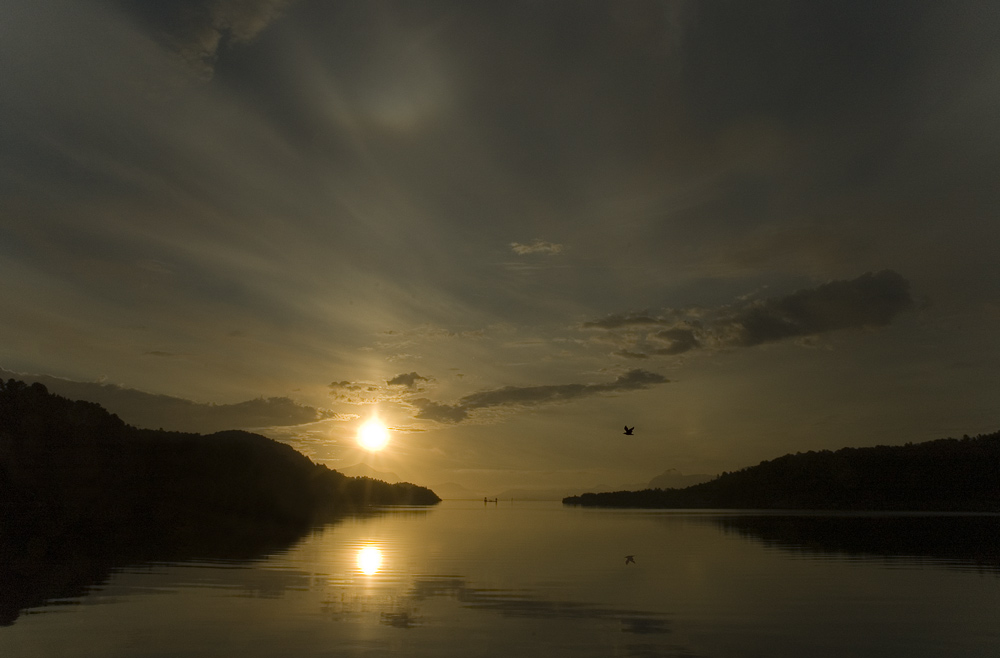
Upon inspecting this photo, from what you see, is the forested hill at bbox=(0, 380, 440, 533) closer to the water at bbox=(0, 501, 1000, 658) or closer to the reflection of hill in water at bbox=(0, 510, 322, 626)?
the reflection of hill in water at bbox=(0, 510, 322, 626)

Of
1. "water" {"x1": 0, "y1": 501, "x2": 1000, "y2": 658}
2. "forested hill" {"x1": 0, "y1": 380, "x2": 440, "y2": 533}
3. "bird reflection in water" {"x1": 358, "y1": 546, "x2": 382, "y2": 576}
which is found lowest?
"water" {"x1": 0, "y1": 501, "x2": 1000, "y2": 658}

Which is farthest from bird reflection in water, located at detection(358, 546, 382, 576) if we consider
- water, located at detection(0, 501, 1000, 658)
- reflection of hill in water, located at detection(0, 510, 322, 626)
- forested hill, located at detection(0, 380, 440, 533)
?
forested hill, located at detection(0, 380, 440, 533)

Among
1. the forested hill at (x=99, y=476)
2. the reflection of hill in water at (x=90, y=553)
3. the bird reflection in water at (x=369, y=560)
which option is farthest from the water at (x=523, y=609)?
the forested hill at (x=99, y=476)

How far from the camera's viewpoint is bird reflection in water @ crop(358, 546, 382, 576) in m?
43.0

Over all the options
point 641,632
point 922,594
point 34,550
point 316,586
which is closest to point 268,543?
point 34,550

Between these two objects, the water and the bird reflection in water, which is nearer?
the water

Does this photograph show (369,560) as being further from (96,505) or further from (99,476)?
(99,476)

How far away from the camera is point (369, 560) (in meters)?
49.6

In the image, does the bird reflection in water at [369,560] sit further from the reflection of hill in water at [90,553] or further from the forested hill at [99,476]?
the forested hill at [99,476]

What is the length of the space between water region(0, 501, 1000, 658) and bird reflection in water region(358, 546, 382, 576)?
20 centimetres

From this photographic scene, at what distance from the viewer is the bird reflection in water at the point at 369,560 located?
4300cm

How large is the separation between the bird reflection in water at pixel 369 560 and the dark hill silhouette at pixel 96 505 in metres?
8.44

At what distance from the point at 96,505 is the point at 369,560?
78770 millimetres

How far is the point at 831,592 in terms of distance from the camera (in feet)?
116
